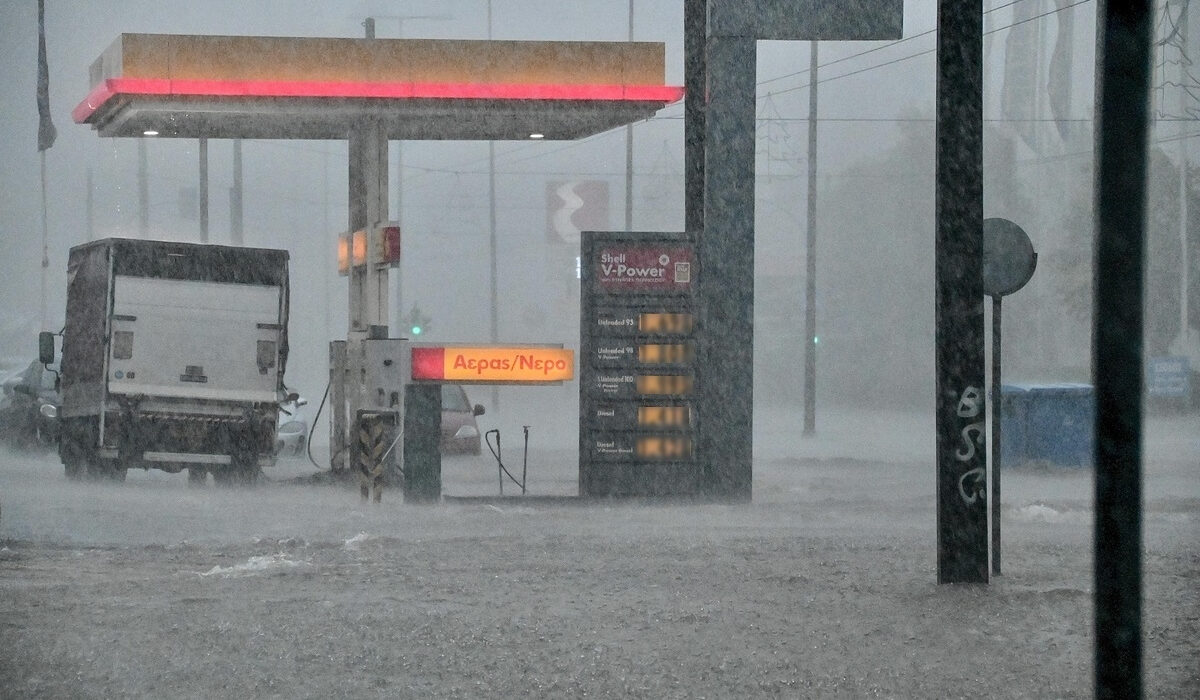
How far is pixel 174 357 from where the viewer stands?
2061 centimetres

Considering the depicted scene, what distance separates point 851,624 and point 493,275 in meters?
47.6

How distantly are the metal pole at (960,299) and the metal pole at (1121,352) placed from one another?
6.22 m

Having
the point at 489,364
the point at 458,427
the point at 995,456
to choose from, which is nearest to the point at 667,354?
the point at 489,364

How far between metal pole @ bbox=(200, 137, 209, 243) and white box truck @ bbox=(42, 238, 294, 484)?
20.3 metres

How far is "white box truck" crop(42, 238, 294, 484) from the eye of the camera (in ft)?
66.8

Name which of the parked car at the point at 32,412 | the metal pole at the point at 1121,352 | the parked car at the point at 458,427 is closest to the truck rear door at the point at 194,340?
the parked car at the point at 32,412

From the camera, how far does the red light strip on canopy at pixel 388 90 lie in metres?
20.3

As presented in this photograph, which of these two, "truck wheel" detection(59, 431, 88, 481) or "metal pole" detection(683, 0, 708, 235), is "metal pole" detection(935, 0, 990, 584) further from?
"truck wheel" detection(59, 431, 88, 481)

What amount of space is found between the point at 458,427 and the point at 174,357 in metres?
8.03

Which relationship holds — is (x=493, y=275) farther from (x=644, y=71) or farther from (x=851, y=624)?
(x=851, y=624)

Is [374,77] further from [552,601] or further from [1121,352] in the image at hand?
[1121,352]

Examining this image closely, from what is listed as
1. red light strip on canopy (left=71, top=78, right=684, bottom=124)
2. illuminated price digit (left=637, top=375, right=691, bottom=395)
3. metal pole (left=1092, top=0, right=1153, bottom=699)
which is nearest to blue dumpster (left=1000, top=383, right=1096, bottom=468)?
illuminated price digit (left=637, top=375, right=691, bottom=395)

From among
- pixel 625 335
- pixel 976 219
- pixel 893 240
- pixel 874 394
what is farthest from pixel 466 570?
pixel 893 240

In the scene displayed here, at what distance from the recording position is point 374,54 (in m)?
20.5
